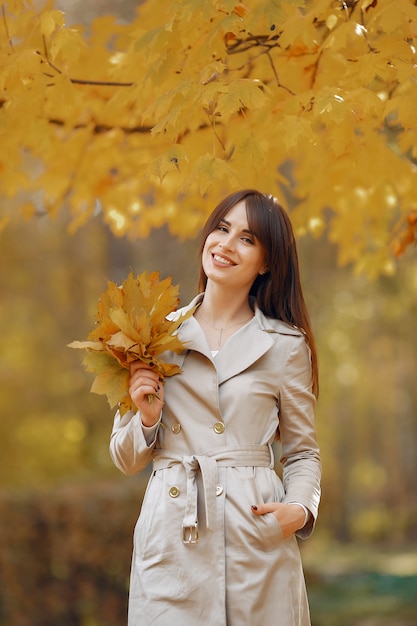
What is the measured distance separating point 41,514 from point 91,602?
812 millimetres

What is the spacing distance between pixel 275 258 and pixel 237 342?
1.14ft

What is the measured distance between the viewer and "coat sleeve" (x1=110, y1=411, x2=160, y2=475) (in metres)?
3.01

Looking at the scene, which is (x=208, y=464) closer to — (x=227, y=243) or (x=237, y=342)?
(x=237, y=342)

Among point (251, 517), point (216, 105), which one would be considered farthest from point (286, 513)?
point (216, 105)

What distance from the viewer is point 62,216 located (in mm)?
15125

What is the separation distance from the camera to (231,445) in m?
3.06

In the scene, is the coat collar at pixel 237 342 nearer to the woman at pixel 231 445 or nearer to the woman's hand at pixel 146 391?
the woman at pixel 231 445

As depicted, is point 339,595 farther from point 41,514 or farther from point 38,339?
point 38,339

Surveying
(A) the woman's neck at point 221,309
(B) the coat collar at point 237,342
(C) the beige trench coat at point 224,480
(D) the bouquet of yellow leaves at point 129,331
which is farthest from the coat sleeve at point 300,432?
(D) the bouquet of yellow leaves at point 129,331

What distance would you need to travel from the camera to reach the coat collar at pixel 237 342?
3.12 metres

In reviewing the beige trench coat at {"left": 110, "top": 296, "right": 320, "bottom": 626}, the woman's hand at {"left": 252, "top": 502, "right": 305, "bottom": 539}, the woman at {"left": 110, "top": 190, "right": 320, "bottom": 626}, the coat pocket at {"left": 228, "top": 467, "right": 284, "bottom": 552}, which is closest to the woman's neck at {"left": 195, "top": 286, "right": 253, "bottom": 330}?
the woman at {"left": 110, "top": 190, "right": 320, "bottom": 626}

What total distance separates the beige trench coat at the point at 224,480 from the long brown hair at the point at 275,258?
0.39 ft

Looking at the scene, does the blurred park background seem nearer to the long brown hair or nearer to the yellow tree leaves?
the long brown hair

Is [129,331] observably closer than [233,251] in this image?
Yes
